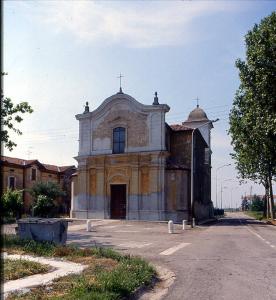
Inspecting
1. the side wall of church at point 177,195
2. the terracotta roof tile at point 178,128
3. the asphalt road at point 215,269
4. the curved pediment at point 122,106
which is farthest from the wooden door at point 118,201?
the asphalt road at point 215,269

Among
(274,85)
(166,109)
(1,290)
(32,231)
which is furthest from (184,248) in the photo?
(166,109)

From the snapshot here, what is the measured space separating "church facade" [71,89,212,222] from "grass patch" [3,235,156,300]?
82.5 feet

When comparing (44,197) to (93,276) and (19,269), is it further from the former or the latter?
(93,276)

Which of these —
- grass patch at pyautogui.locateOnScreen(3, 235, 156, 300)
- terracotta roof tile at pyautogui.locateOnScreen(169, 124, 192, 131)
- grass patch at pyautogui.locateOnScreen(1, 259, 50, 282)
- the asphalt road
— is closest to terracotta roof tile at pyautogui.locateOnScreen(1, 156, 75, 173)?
terracotta roof tile at pyautogui.locateOnScreen(169, 124, 192, 131)

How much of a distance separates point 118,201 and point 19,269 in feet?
103

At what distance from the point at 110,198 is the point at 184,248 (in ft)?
78.5

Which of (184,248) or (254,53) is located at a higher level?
(254,53)

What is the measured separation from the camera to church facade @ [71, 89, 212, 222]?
39312 millimetres

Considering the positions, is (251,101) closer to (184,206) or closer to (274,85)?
(274,85)

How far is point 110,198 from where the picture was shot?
137 feet

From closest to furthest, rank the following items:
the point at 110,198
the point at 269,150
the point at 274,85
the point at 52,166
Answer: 1. the point at 274,85
2. the point at 269,150
3. the point at 110,198
4. the point at 52,166

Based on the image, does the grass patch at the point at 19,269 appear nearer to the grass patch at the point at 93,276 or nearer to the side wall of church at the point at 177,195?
the grass patch at the point at 93,276

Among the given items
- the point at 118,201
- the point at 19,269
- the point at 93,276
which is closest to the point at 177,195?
the point at 118,201

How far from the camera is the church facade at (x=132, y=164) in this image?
3931 cm
